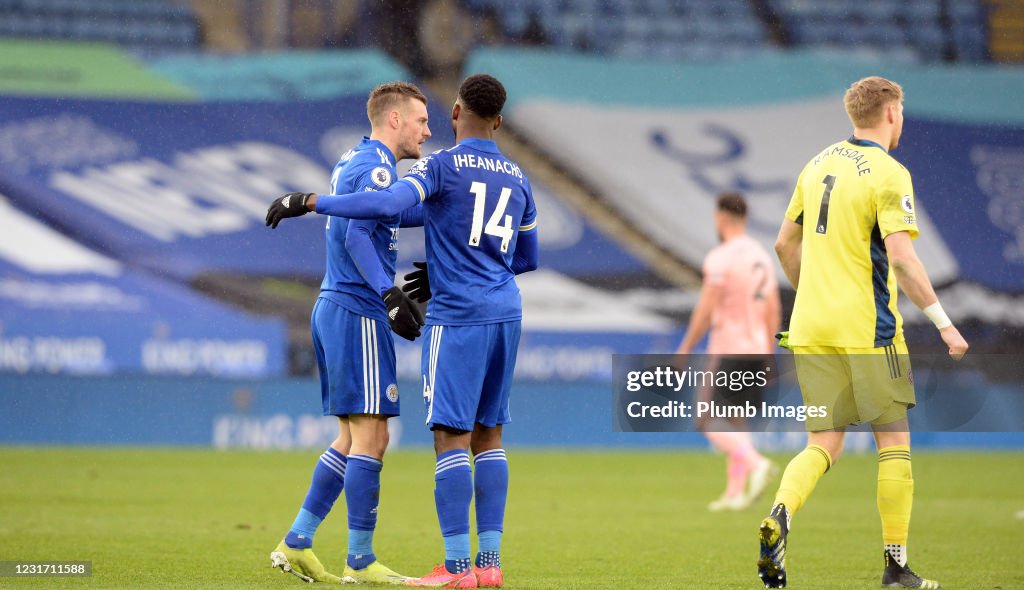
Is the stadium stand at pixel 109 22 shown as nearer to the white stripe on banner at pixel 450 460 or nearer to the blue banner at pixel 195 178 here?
the blue banner at pixel 195 178

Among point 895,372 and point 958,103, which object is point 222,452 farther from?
point 958,103

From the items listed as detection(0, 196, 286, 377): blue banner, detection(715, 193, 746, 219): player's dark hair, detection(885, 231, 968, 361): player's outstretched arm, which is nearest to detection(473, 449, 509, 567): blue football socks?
detection(885, 231, 968, 361): player's outstretched arm

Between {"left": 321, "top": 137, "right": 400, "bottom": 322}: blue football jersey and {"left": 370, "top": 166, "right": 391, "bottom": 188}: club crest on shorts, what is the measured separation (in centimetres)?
5

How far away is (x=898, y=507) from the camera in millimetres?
5699

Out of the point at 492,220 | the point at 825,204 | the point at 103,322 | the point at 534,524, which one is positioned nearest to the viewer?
the point at 492,220

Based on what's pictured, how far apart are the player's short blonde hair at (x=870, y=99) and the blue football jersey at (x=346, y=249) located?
193 centimetres

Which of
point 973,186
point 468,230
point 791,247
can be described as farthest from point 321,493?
point 973,186

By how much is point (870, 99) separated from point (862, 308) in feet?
2.82

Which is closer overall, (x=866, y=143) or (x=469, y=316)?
(x=469, y=316)

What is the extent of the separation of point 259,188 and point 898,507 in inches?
740

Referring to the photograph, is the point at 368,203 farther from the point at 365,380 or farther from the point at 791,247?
the point at 791,247

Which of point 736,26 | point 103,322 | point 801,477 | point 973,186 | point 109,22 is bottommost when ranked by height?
point 801,477

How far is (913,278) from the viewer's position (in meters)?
5.48

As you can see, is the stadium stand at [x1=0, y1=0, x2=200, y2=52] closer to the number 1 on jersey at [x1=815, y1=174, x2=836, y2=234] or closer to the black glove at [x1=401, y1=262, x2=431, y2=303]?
the black glove at [x1=401, y1=262, x2=431, y2=303]
